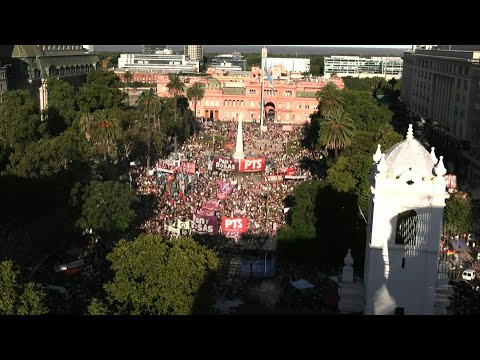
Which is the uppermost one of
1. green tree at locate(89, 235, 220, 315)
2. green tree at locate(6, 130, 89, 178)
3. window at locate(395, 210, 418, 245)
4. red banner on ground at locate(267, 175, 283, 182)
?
window at locate(395, 210, 418, 245)

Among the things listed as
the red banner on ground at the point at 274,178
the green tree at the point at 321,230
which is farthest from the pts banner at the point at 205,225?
the red banner on ground at the point at 274,178

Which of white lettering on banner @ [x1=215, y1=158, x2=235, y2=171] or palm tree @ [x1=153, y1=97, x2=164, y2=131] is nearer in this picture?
white lettering on banner @ [x1=215, y1=158, x2=235, y2=171]

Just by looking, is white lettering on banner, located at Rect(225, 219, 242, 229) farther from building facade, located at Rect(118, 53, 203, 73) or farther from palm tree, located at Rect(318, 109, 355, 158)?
building facade, located at Rect(118, 53, 203, 73)

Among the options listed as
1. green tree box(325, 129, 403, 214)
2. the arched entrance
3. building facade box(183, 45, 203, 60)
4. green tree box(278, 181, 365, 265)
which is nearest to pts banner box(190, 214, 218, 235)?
green tree box(278, 181, 365, 265)

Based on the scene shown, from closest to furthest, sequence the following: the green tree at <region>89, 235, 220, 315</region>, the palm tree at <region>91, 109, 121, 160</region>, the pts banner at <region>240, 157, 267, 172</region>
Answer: the green tree at <region>89, 235, 220, 315</region>, the palm tree at <region>91, 109, 121, 160</region>, the pts banner at <region>240, 157, 267, 172</region>
